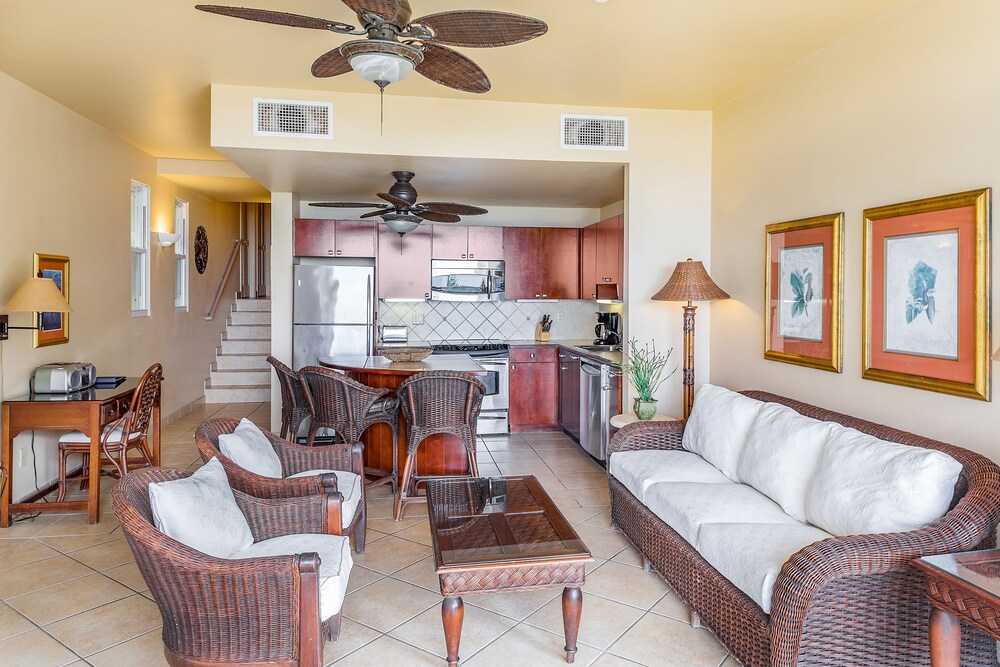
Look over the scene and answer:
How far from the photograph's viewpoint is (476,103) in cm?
430

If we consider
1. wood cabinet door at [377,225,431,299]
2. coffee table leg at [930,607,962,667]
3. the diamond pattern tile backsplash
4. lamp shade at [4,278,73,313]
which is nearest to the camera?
coffee table leg at [930,607,962,667]

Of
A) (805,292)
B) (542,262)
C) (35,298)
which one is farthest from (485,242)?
(35,298)

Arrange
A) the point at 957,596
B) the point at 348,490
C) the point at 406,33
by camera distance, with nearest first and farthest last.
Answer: the point at 957,596, the point at 406,33, the point at 348,490

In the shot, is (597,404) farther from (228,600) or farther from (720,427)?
(228,600)

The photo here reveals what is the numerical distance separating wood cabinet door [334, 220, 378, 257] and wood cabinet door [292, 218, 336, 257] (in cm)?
8

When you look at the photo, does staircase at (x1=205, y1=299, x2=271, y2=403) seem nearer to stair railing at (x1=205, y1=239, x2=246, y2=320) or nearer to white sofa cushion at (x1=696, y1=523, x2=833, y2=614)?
stair railing at (x1=205, y1=239, x2=246, y2=320)

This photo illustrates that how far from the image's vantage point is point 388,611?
2734 mm

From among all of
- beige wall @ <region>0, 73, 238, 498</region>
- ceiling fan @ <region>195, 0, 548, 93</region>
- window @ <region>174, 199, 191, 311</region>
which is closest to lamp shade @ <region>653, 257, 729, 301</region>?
ceiling fan @ <region>195, 0, 548, 93</region>

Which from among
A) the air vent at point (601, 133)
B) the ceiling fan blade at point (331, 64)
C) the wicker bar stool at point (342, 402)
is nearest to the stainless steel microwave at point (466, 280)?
the air vent at point (601, 133)

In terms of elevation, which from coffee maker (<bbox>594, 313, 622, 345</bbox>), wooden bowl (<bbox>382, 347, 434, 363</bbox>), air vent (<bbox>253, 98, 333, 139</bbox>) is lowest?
wooden bowl (<bbox>382, 347, 434, 363</bbox>)

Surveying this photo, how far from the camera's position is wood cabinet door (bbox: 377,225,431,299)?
6594 mm

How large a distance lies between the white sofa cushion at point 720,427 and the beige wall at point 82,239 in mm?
4237

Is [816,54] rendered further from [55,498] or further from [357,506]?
[55,498]

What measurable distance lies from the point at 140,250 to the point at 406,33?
4.97 m
